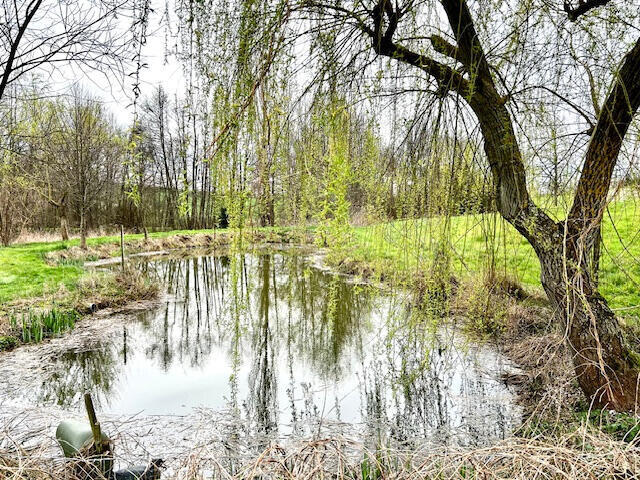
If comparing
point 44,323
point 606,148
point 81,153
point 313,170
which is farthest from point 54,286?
point 606,148

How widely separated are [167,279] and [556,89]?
25.9 ft

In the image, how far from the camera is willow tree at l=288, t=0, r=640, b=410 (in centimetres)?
197

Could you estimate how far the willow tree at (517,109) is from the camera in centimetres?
197

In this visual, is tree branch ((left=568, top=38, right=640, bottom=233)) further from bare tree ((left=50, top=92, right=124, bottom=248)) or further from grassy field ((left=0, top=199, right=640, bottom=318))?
bare tree ((left=50, top=92, right=124, bottom=248))

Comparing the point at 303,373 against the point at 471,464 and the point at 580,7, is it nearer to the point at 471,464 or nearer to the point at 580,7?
the point at 471,464

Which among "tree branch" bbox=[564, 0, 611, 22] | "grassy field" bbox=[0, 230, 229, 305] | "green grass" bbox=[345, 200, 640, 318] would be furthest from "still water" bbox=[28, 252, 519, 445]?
"tree branch" bbox=[564, 0, 611, 22]

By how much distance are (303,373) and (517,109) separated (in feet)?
9.53

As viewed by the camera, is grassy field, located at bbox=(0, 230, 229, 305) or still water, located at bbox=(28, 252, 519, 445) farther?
grassy field, located at bbox=(0, 230, 229, 305)

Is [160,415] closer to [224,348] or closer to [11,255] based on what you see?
[224,348]

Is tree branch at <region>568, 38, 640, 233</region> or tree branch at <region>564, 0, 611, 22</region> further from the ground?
tree branch at <region>564, 0, 611, 22</region>

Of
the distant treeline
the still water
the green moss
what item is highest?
the distant treeline

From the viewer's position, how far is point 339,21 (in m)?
1.79

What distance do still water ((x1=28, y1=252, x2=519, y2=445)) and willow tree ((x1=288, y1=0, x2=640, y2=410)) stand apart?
697 millimetres

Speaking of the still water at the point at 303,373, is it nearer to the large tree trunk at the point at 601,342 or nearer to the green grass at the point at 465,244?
the green grass at the point at 465,244
